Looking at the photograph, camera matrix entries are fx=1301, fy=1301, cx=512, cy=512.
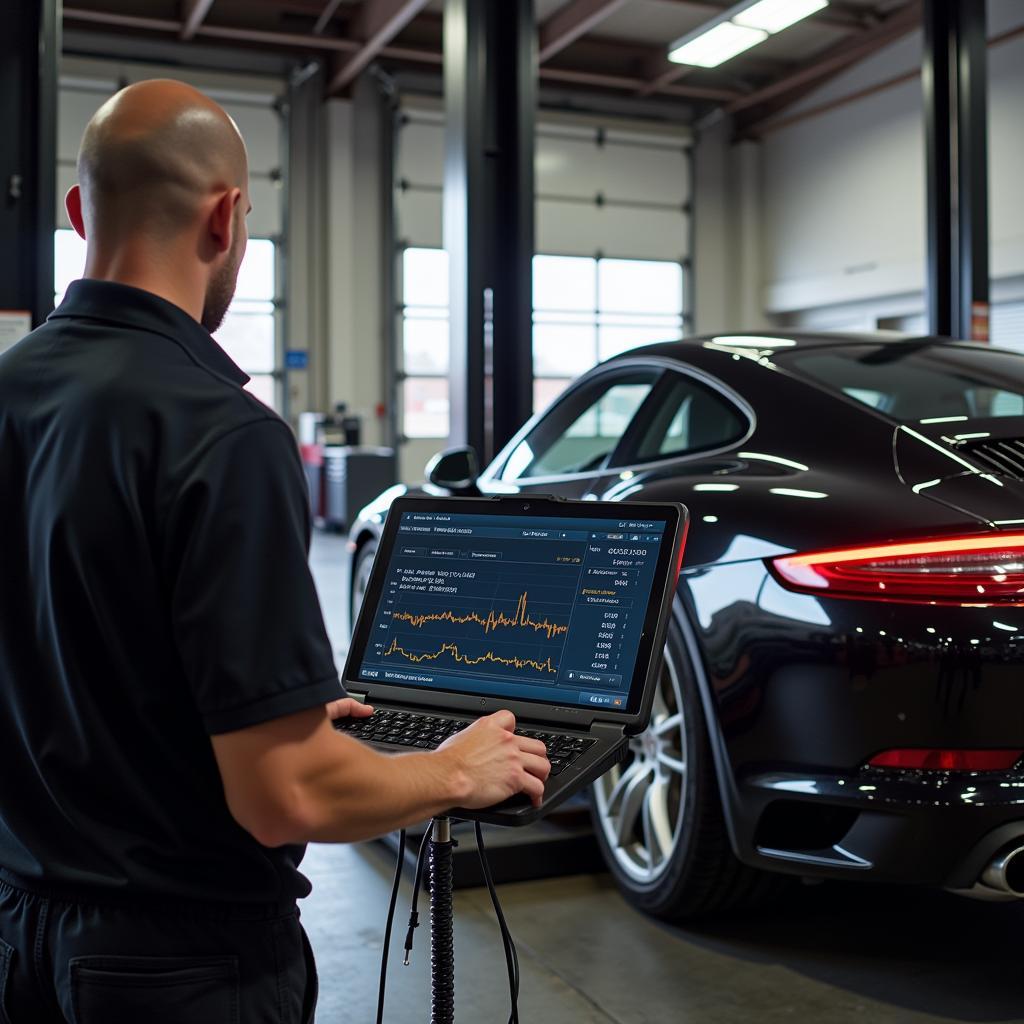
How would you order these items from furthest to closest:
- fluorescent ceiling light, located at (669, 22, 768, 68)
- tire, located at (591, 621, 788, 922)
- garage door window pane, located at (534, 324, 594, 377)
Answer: garage door window pane, located at (534, 324, 594, 377) → fluorescent ceiling light, located at (669, 22, 768, 68) → tire, located at (591, 621, 788, 922)

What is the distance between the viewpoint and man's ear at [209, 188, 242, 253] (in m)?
1.23

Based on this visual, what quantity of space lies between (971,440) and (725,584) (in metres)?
0.59

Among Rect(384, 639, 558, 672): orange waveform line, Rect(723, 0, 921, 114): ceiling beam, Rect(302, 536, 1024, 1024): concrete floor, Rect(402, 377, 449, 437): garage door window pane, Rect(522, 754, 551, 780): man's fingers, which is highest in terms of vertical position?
Rect(723, 0, 921, 114): ceiling beam

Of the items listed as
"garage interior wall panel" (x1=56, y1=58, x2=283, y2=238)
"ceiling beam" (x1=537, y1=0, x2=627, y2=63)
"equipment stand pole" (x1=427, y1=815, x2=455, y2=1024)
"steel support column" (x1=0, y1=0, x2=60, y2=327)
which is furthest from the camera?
"garage interior wall panel" (x1=56, y1=58, x2=283, y2=238)

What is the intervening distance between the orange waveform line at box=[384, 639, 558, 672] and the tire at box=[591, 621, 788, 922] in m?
1.15

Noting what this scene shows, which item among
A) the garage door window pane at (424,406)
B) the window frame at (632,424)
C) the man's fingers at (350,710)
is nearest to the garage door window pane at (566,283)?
the garage door window pane at (424,406)

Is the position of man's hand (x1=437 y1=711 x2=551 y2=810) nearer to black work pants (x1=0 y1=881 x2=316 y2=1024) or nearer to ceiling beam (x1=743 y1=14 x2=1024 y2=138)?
black work pants (x1=0 y1=881 x2=316 y2=1024)

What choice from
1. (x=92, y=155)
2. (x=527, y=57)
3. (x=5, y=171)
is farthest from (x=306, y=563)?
(x=527, y=57)

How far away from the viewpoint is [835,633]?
2451 millimetres

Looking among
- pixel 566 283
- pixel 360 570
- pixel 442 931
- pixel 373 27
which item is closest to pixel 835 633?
pixel 442 931

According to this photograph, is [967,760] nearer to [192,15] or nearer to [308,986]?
[308,986]

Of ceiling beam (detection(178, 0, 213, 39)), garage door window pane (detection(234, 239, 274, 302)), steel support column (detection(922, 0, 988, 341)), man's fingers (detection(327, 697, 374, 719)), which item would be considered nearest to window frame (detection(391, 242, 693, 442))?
garage door window pane (detection(234, 239, 274, 302))

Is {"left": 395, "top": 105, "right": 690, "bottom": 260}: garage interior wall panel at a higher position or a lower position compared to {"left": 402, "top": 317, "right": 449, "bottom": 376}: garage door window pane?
higher

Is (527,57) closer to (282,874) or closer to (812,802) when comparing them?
(812,802)
